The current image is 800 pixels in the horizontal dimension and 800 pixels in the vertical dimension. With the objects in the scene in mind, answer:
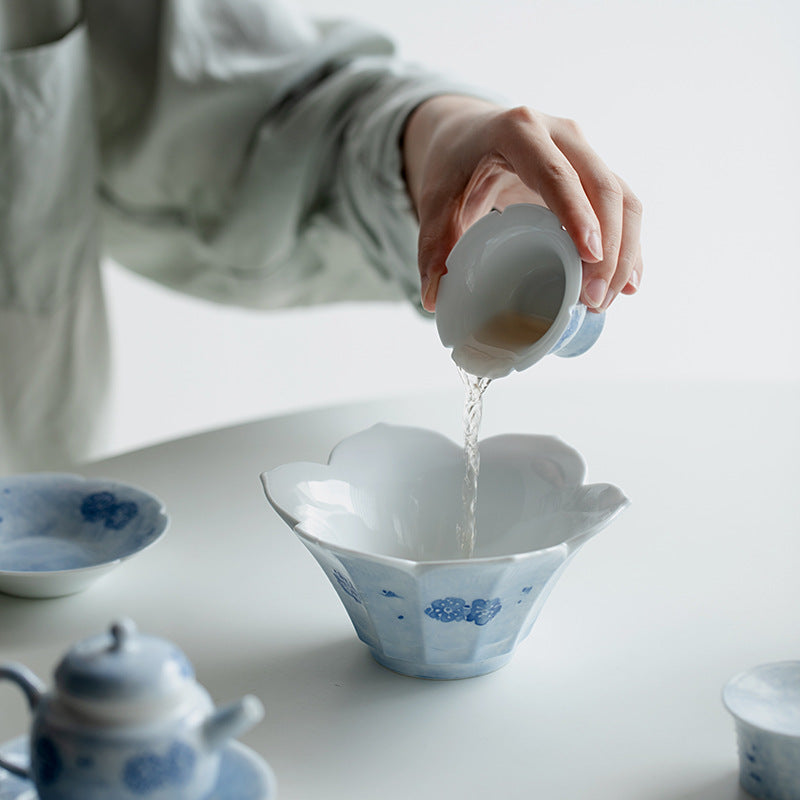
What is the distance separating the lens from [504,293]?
0.84 metres

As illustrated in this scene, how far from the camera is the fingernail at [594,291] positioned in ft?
2.43

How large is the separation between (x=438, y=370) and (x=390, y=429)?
2063 mm

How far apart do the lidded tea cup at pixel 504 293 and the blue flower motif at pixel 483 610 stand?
0.18 m

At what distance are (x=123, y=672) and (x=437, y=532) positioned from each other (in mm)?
388

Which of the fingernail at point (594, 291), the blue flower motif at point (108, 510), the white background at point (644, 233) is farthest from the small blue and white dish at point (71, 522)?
the white background at point (644, 233)

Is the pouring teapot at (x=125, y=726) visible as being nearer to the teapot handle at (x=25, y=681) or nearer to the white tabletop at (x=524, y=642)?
the teapot handle at (x=25, y=681)

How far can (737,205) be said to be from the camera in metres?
2.68

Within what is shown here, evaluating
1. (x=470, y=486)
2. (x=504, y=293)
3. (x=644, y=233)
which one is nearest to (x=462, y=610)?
(x=470, y=486)

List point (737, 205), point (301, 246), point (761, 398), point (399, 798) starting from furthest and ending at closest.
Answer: point (737, 205) < point (301, 246) < point (761, 398) < point (399, 798)

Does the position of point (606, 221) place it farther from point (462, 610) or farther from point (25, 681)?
point (25, 681)

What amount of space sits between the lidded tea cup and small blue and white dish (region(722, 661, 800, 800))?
0.85ft

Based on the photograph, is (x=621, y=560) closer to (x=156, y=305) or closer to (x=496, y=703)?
(x=496, y=703)

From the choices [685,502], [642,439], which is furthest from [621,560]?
[642,439]

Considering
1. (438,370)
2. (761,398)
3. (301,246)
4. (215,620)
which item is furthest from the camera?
(438,370)
